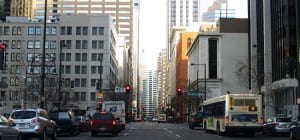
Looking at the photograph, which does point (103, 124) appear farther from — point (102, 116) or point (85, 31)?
point (85, 31)

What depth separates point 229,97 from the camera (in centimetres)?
3522

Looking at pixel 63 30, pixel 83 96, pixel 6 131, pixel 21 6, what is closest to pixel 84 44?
pixel 63 30

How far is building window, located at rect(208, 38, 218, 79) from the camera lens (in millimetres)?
104956

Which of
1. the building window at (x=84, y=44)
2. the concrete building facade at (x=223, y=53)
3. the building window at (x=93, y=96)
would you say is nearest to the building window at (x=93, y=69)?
the building window at (x=93, y=96)

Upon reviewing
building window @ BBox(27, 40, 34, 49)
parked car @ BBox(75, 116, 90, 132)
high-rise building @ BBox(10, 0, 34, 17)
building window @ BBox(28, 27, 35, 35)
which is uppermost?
high-rise building @ BBox(10, 0, 34, 17)

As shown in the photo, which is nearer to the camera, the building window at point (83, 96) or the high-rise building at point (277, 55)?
the high-rise building at point (277, 55)

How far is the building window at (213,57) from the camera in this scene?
10496cm

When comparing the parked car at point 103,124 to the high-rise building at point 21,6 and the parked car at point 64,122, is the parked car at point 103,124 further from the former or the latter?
the high-rise building at point 21,6

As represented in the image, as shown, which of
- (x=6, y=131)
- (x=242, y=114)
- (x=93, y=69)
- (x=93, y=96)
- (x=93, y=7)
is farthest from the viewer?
(x=93, y=7)

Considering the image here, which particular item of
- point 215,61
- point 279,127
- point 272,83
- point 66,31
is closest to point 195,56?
point 215,61

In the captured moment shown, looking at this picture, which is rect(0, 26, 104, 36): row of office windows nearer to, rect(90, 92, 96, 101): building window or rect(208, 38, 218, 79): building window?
rect(90, 92, 96, 101): building window

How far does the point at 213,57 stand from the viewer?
106 metres

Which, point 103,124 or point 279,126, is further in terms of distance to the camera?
point 279,126

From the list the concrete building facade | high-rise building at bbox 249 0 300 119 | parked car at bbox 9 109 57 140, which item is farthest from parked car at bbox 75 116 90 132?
the concrete building facade
